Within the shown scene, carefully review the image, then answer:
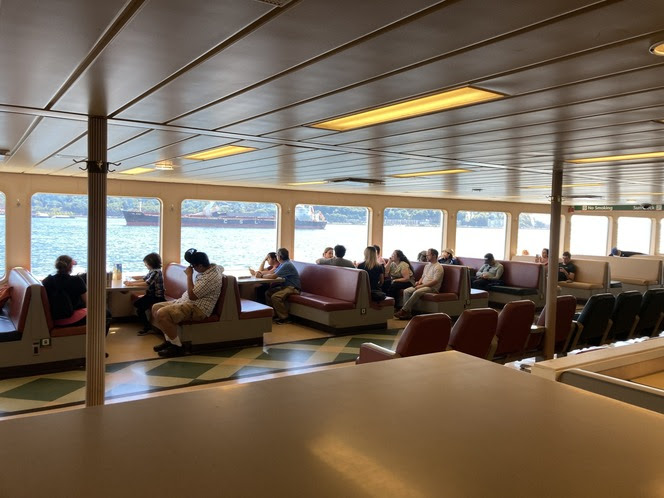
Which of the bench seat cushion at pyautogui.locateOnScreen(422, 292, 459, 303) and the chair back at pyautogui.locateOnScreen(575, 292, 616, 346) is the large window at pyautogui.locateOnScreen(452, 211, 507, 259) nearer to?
the bench seat cushion at pyautogui.locateOnScreen(422, 292, 459, 303)

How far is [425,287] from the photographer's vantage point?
30.4 ft

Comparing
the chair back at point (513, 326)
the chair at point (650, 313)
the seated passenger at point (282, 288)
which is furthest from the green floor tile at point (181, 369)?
the chair at point (650, 313)

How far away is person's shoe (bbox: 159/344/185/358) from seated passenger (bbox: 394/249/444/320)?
4.07 m

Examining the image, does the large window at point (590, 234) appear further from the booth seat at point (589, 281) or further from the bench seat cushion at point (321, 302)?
the bench seat cushion at point (321, 302)

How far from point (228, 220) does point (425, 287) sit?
4.56 metres

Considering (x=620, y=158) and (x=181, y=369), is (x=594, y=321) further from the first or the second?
(x=181, y=369)

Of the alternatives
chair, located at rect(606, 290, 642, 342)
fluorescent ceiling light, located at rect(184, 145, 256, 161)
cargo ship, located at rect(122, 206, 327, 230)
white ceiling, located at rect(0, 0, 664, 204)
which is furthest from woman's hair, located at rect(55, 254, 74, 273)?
chair, located at rect(606, 290, 642, 342)

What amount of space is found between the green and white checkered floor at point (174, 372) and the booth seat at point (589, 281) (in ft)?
19.6

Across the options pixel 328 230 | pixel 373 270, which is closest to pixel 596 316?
pixel 373 270

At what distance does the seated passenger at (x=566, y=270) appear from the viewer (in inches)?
468

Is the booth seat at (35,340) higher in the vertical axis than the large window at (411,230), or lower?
lower

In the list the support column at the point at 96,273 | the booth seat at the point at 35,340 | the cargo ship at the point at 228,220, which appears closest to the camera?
the support column at the point at 96,273

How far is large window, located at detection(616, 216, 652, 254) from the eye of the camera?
1712 cm

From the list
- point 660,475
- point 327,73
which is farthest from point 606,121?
point 660,475
